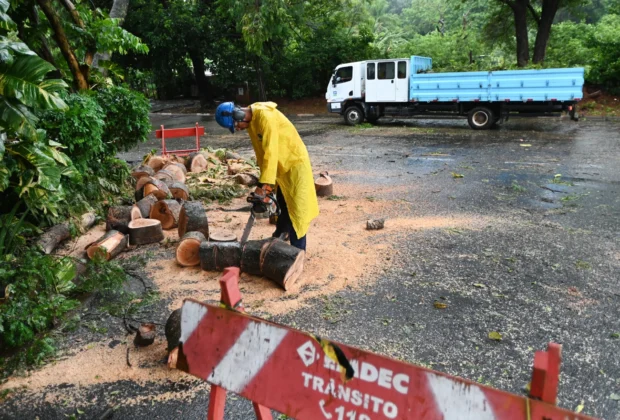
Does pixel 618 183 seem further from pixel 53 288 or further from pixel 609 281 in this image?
pixel 53 288

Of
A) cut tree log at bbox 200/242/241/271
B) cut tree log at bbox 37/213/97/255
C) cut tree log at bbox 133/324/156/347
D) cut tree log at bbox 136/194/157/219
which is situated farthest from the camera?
cut tree log at bbox 136/194/157/219

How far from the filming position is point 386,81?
1633 centimetres

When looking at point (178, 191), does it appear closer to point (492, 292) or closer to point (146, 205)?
point (146, 205)

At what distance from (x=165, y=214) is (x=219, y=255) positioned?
1.74 m

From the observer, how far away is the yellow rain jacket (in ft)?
14.6

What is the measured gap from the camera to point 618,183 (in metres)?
8.05

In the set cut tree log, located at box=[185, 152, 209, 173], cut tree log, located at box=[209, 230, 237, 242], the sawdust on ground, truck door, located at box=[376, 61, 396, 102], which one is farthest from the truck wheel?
cut tree log, located at box=[209, 230, 237, 242]

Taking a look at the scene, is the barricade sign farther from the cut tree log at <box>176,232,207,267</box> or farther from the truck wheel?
the truck wheel

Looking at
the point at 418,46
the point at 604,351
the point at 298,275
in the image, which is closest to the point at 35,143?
the point at 298,275

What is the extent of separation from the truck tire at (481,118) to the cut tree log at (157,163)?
33.4ft

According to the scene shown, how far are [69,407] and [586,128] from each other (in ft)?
51.0

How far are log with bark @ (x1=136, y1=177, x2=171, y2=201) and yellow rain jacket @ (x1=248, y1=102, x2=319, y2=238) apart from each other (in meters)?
2.47

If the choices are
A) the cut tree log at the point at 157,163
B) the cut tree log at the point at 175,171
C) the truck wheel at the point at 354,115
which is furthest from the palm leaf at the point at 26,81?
the truck wheel at the point at 354,115

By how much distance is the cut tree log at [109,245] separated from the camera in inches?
197
